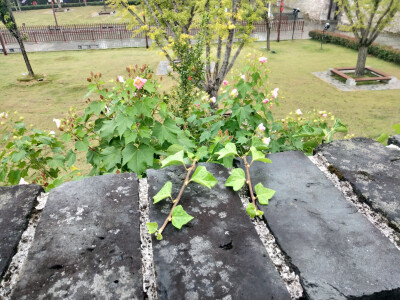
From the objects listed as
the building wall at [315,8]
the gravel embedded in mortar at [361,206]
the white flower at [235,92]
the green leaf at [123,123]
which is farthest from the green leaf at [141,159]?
the building wall at [315,8]

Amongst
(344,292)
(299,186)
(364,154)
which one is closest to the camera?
(344,292)

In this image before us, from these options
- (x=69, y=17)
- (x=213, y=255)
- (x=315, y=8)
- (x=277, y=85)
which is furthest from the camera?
(x=69, y=17)

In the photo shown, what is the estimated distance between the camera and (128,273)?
2.36ft

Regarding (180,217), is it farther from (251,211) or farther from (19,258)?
(19,258)

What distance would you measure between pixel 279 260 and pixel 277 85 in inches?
424

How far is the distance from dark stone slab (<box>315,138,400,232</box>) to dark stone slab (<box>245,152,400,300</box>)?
0.25 feet

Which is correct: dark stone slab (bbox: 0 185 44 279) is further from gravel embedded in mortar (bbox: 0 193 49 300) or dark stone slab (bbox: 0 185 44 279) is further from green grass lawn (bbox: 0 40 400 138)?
green grass lawn (bbox: 0 40 400 138)

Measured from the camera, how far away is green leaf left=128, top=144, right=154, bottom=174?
1529 mm

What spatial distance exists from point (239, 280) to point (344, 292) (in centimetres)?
24

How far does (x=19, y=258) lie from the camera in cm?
81

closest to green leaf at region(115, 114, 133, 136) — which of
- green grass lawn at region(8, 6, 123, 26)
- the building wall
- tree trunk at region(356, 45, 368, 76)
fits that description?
tree trunk at region(356, 45, 368, 76)

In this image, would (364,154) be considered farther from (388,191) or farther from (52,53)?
(52,53)

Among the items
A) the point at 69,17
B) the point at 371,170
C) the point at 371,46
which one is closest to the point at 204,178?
the point at 371,170

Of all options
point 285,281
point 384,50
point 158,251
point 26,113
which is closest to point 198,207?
point 158,251
